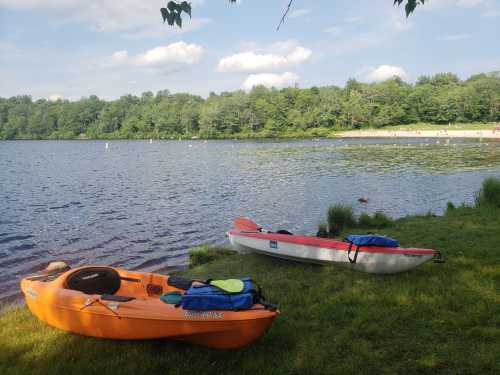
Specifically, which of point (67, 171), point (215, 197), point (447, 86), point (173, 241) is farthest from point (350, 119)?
point (173, 241)

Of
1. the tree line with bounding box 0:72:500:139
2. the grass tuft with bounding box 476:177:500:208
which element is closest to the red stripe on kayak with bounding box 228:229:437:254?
the grass tuft with bounding box 476:177:500:208

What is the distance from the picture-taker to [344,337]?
477 cm

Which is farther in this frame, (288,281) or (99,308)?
(288,281)

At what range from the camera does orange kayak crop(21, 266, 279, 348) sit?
442 centimetres

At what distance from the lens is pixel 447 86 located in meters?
112

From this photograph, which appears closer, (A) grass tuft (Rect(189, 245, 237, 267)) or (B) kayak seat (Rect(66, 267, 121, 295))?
(B) kayak seat (Rect(66, 267, 121, 295))

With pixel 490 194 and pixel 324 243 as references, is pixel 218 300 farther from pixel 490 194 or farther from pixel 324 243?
pixel 490 194

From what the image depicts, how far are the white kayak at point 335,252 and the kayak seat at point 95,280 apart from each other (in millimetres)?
3385

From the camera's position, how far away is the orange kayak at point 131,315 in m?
4.42

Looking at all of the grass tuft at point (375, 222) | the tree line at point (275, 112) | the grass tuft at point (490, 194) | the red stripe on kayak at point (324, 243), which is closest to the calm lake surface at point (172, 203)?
the grass tuft at point (375, 222)

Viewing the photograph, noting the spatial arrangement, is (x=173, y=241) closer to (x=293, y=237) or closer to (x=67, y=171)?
(x=293, y=237)

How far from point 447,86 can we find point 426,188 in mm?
105425

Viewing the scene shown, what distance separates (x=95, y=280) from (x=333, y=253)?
167 inches

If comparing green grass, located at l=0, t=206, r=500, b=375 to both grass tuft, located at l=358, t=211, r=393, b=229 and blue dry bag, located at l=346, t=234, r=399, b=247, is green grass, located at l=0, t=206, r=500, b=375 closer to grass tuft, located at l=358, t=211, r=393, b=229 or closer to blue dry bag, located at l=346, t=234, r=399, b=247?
blue dry bag, located at l=346, t=234, r=399, b=247
